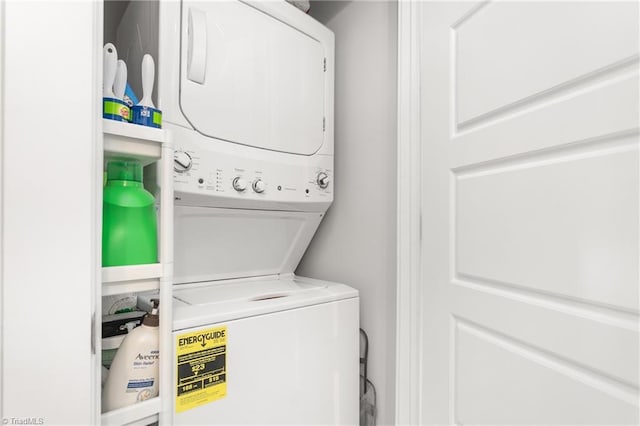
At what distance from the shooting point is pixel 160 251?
0.93m

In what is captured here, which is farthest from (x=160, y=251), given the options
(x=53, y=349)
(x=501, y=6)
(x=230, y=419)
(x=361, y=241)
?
(x=501, y=6)

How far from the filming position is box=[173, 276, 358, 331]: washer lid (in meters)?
1.09

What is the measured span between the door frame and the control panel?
0.37 metres

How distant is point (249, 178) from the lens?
138 cm

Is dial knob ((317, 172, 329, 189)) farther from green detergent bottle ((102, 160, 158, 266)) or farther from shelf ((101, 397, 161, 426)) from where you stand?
shelf ((101, 397, 161, 426))

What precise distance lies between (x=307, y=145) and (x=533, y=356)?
113 centimetres

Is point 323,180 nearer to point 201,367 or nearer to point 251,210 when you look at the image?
point 251,210

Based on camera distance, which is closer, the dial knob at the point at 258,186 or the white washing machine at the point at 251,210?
the white washing machine at the point at 251,210

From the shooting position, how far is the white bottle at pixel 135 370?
0.88 meters

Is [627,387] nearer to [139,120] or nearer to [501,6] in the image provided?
[501,6]

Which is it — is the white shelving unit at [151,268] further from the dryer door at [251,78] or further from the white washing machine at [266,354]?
the dryer door at [251,78]

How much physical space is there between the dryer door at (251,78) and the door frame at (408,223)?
1.27 ft

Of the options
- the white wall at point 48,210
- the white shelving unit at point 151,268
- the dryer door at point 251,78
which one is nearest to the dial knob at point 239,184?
the dryer door at point 251,78

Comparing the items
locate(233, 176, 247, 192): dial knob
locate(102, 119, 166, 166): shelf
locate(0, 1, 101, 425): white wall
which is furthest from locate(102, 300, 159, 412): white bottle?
locate(233, 176, 247, 192): dial knob
